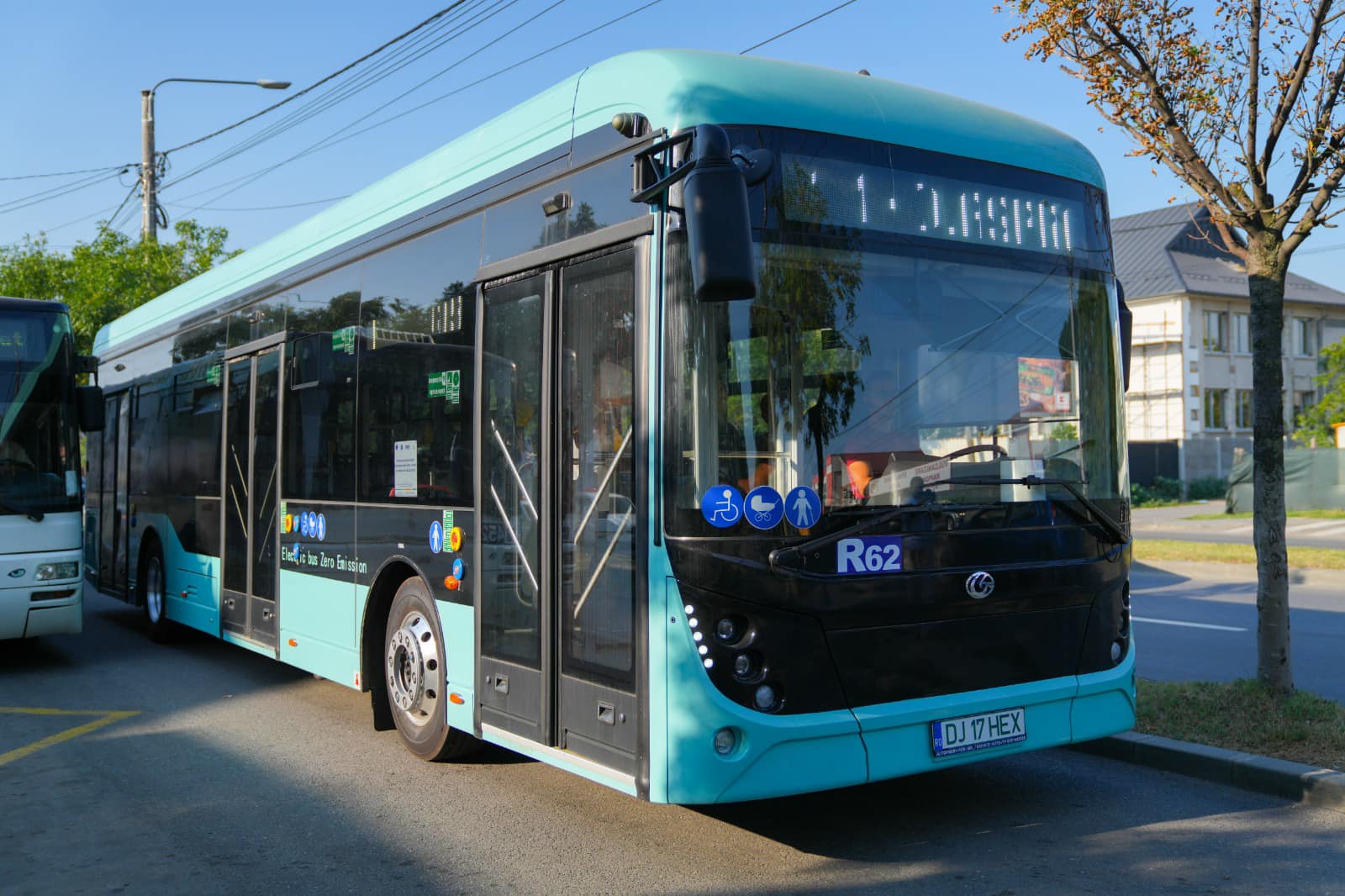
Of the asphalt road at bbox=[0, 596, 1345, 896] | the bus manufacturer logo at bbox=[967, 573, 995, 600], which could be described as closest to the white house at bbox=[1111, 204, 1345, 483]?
the asphalt road at bbox=[0, 596, 1345, 896]

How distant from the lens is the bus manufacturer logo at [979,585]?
17.3ft

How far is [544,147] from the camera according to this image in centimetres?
613

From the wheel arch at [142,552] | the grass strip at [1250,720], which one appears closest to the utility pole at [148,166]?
the wheel arch at [142,552]

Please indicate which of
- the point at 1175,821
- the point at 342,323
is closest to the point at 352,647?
the point at 342,323

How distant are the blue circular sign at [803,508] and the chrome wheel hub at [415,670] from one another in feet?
8.84

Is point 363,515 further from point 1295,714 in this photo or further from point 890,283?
point 1295,714

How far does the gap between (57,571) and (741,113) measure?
8.17 metres

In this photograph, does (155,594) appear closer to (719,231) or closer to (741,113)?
(741,113)

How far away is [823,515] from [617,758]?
135cm

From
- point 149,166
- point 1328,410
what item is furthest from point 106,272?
point 1328,410

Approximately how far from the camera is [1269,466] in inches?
290

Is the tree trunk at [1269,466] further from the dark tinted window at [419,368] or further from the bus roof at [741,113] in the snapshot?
the dark tinted window at [419,368]

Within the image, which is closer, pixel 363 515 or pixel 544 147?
pixel 544 147

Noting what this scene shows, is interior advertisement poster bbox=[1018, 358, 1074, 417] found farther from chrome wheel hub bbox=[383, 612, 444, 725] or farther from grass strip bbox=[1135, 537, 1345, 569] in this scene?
grass strip bbox=[1135, 537, 1345, 569]
